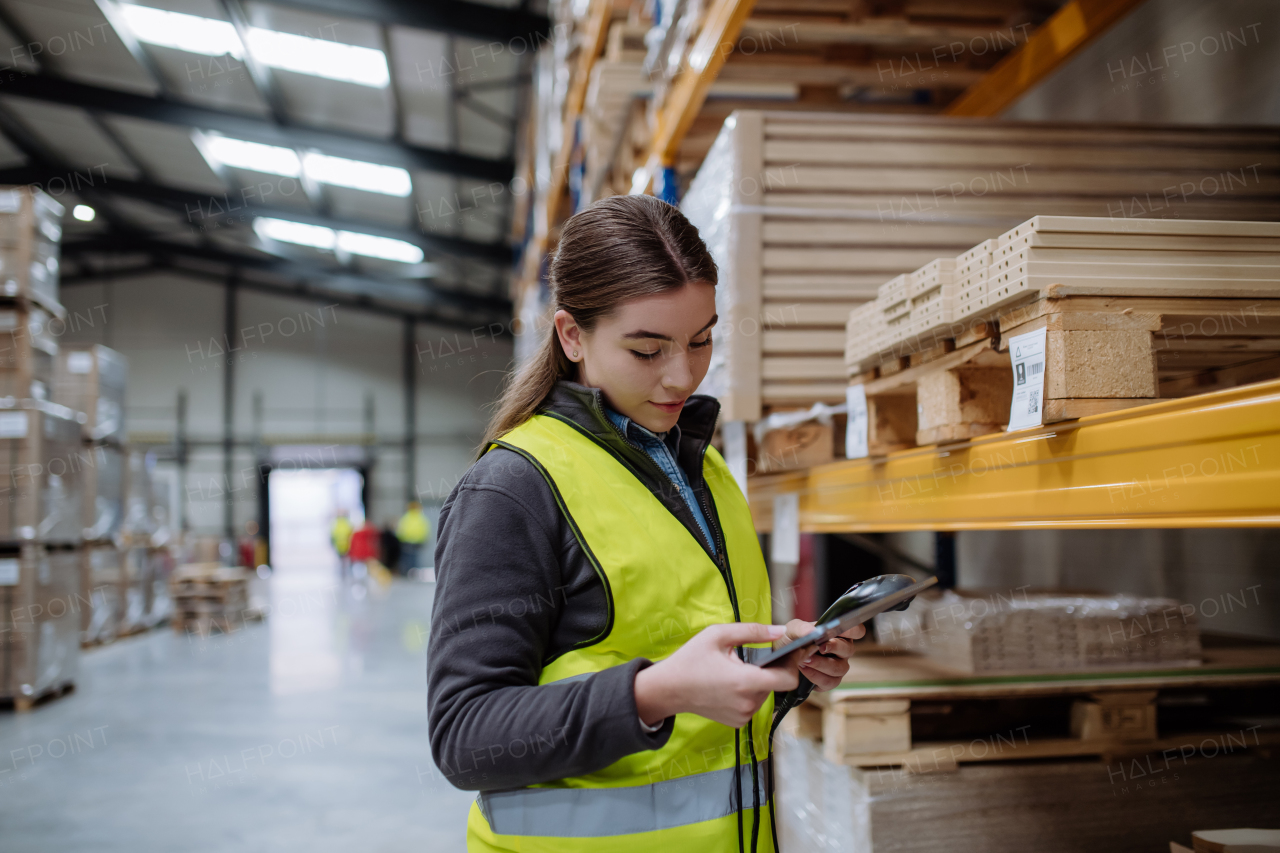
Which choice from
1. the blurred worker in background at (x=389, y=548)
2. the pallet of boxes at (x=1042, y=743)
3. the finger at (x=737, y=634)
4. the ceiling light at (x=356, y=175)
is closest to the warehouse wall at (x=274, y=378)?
the blurred worker in background at (x=389, y=548)

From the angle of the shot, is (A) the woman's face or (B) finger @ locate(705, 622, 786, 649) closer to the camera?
(B) finger @ locate(705, 622, 786, 649)

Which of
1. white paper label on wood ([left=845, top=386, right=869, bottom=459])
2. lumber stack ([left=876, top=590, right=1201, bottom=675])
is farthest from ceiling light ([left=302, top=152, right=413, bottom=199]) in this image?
lumber stack ([left=876, top=590, right=1201, bottom=675])

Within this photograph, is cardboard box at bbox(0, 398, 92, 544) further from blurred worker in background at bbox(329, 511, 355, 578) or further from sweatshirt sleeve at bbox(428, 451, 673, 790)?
blurred worker in background at bbox(329, 511, 355, 578)

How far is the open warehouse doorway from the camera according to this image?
2408 cm

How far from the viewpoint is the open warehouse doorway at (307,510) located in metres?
24.1

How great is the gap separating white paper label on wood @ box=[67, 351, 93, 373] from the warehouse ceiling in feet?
14.7

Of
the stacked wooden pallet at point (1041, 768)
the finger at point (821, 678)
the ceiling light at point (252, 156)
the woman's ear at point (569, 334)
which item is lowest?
the stacked wooden pallet at point (1041, 768)

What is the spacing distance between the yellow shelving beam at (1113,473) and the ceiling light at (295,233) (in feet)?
61.9

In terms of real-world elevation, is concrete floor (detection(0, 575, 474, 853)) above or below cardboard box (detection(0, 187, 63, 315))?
below

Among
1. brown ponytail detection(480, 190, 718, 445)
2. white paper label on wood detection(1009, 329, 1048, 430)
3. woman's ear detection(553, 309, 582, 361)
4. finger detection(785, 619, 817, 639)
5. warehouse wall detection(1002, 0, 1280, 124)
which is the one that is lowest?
Answer: finger detection(785, 619, 817, 639)

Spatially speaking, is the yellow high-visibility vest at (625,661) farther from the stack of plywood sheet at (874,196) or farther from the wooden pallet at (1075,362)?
the stack of plywood sheet at (874,196)

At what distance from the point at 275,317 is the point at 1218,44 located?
81.8 ft

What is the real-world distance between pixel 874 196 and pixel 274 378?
24.4 meters

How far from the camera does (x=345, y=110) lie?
13.2 m
